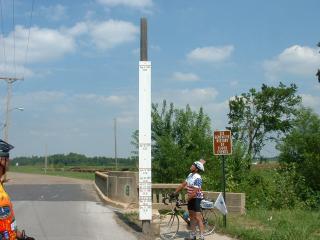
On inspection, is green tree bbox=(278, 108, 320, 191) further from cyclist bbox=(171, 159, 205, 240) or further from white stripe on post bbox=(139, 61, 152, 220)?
cyclist bbox=(171, 159, 205, 240)

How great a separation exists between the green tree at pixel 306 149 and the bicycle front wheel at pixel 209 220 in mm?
11535

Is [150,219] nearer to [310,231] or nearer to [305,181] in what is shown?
[310,231]

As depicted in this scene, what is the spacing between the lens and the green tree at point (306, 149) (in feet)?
81.7

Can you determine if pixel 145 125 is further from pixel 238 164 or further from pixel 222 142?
pixel 238 164

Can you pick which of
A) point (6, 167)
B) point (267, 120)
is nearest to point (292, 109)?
point (267, 120)

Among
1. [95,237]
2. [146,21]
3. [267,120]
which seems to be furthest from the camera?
[267,120]

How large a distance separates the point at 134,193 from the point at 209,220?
691cm

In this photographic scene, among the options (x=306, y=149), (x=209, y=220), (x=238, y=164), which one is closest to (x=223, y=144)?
(x=209, y=220)

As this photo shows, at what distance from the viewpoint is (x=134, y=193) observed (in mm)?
20703

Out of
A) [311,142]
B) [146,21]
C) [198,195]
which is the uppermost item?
[146,21]

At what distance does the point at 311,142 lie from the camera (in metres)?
27.2

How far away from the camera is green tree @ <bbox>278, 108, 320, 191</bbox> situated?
81.7 feet

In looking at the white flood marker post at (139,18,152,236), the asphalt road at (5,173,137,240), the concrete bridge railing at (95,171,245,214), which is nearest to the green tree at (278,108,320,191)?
the concrete bridge railing at (95,171,245,214)

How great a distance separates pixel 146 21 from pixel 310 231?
262 inches
